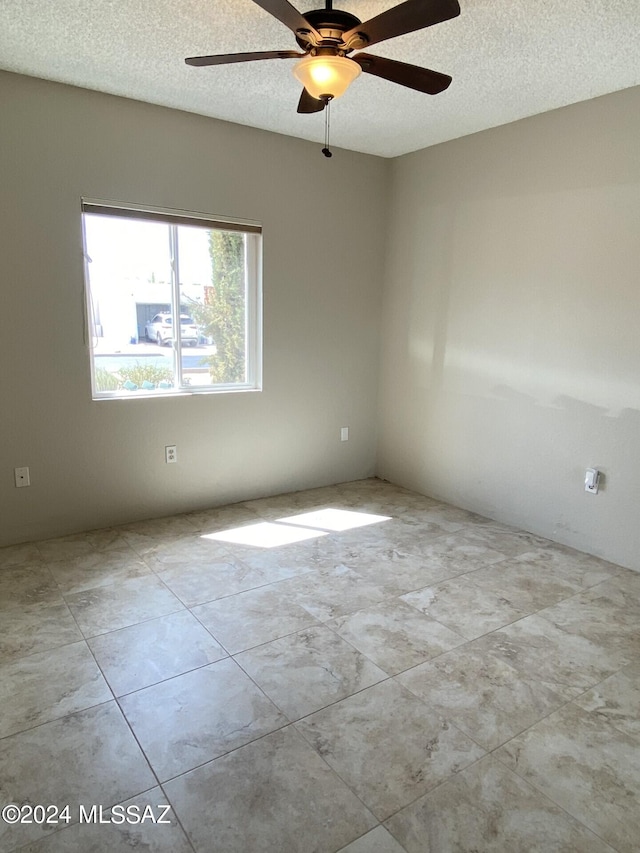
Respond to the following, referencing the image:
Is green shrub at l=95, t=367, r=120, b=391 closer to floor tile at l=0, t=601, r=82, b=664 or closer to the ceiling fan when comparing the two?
floor tile at l=0, t=601, r=82, b=664

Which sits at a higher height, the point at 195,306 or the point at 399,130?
the point at 399,130

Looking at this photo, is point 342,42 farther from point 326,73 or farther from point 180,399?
point 180,399

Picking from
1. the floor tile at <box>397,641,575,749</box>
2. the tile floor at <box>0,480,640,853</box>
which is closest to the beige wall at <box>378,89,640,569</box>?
the tile floor at <box>0,480,640,853</box>

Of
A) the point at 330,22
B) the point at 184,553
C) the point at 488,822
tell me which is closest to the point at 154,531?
the point at 184,553

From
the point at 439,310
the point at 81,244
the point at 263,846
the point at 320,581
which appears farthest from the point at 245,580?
the point at 439,310

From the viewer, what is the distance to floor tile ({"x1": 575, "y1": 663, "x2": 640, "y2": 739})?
1.86 meters

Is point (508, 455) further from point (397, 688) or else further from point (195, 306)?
point (195, 306)

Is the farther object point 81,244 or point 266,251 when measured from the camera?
point 266,251

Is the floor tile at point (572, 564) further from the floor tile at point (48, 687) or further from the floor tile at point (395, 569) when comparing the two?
the floor tile at point (48, 687)

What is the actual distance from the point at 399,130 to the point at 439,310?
3.99ft

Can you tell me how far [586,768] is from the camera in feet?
5.48

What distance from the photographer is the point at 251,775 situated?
5.30 feet

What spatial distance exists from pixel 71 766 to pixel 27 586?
1289 millimetres

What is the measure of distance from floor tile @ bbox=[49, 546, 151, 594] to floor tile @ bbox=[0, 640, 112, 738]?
563 millimetres
